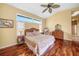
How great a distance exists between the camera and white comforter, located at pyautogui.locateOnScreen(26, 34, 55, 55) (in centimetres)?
206

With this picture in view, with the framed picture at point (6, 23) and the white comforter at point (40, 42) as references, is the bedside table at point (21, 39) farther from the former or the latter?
the framed picture at point (6, 23)

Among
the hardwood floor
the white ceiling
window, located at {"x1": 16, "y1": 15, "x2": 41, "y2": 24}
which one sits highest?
the white ceiling

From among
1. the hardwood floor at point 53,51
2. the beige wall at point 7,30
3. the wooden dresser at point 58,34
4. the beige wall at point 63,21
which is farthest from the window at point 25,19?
the hardwood floor at point 53,51

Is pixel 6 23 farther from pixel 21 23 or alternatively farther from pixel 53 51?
pixel 53 51

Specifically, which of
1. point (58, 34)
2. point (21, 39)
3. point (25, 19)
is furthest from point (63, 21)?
point (21, 39)

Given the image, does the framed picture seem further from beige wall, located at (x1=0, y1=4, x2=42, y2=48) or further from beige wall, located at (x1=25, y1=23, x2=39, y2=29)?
beige wall, located at (x1=25, y1=23, x2=39, y2=29)

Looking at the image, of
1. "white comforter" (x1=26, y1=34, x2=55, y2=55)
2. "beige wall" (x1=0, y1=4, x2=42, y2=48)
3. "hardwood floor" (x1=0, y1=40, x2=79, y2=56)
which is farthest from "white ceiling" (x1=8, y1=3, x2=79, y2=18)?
"hardwood floor" (x1=0, y1=40, x2=79, y2=56)

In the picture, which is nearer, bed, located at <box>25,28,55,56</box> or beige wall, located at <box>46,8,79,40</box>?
bed, located at <box>25,28,55,56</box>

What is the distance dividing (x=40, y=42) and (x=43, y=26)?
39cm

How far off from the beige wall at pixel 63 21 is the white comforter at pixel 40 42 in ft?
0.73

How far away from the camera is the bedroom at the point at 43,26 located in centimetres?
208

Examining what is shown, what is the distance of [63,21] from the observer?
7.30 feet

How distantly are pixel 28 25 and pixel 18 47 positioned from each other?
1.69 feet

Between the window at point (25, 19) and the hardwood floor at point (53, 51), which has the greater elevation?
the window at point (25, 19)
